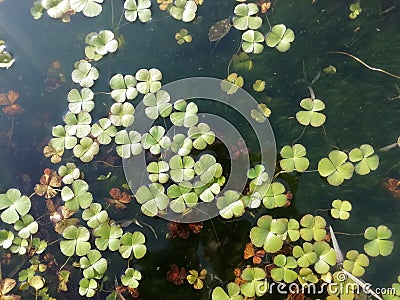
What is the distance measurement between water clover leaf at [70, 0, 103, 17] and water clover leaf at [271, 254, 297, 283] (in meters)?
1.51

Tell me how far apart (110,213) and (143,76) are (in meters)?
0.69

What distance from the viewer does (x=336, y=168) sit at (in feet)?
6.26

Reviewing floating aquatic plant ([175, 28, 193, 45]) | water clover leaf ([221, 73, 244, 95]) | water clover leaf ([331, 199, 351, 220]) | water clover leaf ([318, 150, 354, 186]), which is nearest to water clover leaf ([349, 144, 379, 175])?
water clover leaf ([318, 150, 354, 186])

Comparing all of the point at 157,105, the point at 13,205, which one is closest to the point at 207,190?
the point at 157,105

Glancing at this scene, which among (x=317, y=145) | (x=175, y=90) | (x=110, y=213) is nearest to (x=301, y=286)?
(x=317, y=145)

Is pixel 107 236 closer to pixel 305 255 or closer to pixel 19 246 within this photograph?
pixel 19 246

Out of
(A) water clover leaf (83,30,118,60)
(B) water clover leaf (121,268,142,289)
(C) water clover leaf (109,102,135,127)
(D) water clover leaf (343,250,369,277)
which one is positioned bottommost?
(D) water clover leaf (343,250,369,277)

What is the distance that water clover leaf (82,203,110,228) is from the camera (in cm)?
192

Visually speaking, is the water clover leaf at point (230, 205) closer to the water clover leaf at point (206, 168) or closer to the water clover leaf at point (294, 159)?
the water clover leaf at point (206, 168)

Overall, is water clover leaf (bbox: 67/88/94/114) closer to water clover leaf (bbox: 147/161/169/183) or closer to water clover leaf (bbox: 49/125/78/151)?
water clover leaf (bbox: 49/125/78/151)

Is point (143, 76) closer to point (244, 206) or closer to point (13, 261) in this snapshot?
point (244, 206)

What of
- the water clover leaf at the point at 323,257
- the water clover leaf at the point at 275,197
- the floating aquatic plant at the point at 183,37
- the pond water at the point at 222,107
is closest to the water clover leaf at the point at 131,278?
the pond water at the point at 222,107

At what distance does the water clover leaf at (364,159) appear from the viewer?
6.23 feet

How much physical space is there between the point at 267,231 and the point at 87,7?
1.45 m
